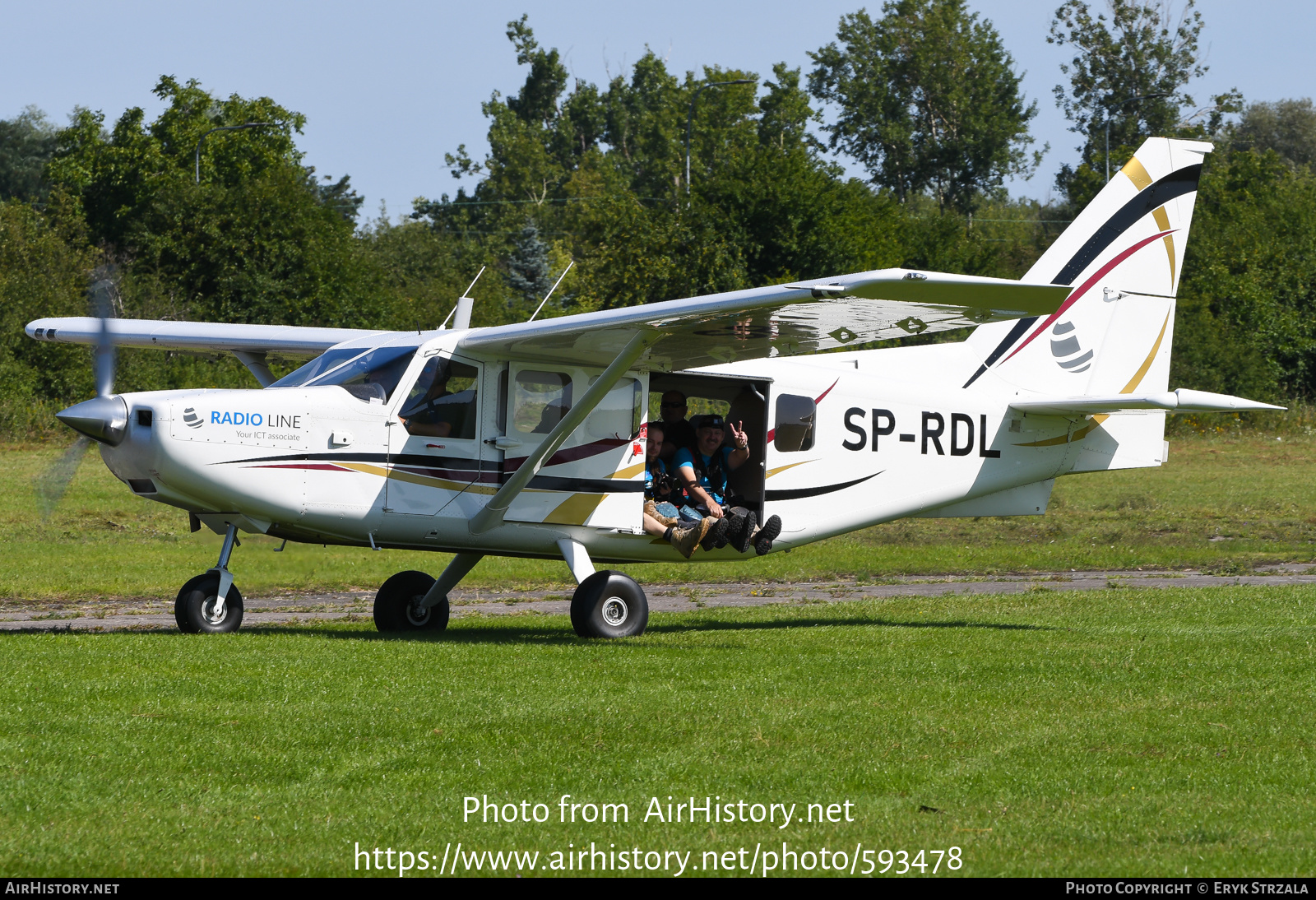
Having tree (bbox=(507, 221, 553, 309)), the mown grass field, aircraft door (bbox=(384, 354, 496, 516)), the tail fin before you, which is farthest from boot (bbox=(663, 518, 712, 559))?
tree (bbox=(507, 221, 553, 309))

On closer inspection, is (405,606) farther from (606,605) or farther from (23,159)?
(23,159)

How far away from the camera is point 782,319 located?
11.8 metres

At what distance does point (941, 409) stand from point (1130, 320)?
263 centimetres

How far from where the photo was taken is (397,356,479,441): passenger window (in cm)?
1257

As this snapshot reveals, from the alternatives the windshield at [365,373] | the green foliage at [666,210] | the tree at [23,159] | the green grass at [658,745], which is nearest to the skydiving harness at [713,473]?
the green grass at [658,745]

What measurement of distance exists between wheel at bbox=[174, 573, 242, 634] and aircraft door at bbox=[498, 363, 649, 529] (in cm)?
250

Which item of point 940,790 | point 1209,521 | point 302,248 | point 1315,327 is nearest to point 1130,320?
point 940,790

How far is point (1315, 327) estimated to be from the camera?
5234 cm

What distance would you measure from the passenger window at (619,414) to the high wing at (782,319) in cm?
33

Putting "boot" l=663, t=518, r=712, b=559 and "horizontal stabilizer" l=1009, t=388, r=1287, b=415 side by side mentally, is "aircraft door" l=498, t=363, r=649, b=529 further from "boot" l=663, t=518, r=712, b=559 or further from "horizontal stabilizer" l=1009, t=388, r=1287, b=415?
"horizontal stabilizer" l=1009, t=388, r=1287, b=415

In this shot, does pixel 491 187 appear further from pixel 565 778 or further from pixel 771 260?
pixel 565 778

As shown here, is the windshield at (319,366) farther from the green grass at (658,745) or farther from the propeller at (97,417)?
the green grass at (658,745)

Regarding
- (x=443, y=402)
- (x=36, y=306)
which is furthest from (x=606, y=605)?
(x=36, y=306)

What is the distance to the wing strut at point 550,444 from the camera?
1238 cm
